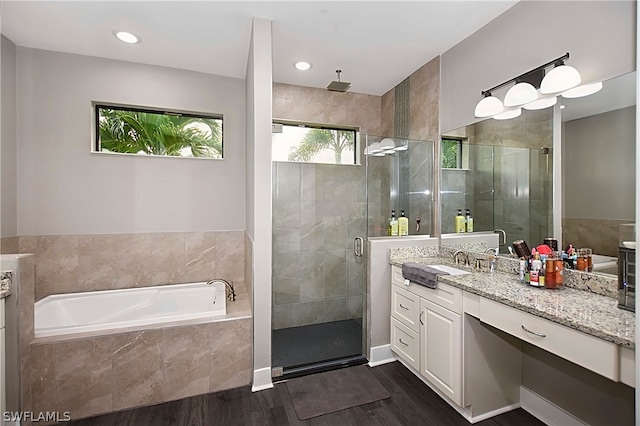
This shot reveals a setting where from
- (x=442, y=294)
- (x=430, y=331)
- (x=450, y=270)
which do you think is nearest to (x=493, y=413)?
(x=430, y=331)

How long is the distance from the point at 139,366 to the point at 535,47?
3.40 meters

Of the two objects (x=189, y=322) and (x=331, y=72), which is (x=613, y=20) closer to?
(x=331, y=72)

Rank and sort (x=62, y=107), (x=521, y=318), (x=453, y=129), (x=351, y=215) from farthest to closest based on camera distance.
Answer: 1. (x=351, y=215)
2. (x=62, y=107)
3. (x=453, y=129)
4. (x=521, y=318)

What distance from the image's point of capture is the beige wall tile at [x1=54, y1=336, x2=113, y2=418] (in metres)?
1.93

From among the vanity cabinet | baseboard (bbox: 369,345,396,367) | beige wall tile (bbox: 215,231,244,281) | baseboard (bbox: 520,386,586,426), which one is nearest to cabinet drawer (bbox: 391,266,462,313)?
the vanity cabinet

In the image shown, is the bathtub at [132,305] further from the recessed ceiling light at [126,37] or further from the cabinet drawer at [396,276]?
the recessed ceiling light at [126,37]

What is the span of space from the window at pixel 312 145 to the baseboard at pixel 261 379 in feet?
6.68

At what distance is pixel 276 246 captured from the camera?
10.1 feet

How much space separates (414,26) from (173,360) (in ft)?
10.1

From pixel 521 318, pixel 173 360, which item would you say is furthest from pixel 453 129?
pixel 173 360

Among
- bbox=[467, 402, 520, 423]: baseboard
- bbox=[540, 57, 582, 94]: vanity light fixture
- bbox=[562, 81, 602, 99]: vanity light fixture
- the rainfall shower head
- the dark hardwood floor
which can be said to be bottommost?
the dark hardwood floor

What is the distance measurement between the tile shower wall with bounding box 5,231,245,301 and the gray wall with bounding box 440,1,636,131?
2572 mm

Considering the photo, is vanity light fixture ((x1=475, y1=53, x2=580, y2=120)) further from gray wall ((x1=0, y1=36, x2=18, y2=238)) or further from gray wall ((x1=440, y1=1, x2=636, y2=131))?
gray wall ((x1=0, y1=36, x2=18, y2=238))

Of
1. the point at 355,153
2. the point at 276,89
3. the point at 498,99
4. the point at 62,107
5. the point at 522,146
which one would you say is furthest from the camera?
the point at 355,153
